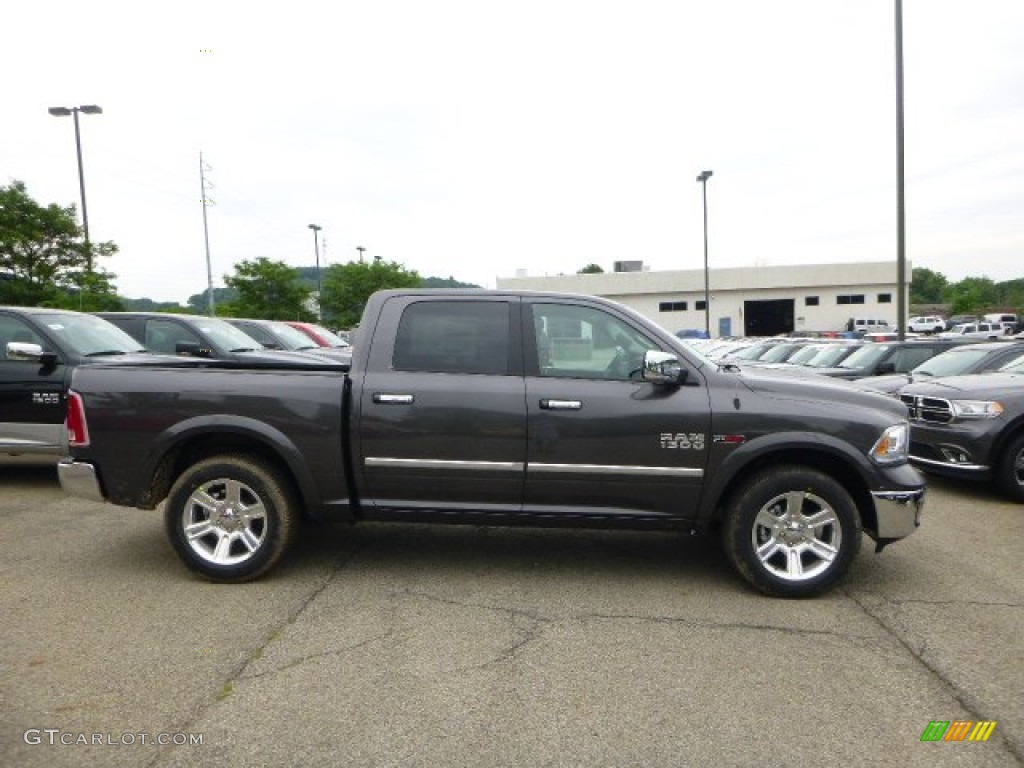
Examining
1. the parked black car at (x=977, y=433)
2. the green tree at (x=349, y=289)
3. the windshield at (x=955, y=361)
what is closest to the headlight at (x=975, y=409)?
the parked black car at (x=977, y=433)

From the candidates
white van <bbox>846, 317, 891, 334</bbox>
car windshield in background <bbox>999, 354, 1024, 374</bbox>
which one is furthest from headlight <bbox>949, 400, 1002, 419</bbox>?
white van <bbox>846, 317, 891, 334</bbox>

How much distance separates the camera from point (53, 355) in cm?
720

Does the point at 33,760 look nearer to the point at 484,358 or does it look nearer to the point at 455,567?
the point at 455,567

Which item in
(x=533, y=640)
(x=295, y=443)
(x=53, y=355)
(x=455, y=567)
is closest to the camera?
(x=533, y=640)

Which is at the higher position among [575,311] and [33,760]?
[575,311]

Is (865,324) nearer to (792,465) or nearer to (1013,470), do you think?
(1013,470)

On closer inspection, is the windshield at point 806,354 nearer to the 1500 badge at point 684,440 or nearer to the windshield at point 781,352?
the windshield at point 781,352

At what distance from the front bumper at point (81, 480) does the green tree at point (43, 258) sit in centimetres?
1768

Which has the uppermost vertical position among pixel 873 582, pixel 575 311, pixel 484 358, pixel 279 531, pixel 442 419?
pixel 575 311

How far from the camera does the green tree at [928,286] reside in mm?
139025

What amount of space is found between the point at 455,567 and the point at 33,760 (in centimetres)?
269

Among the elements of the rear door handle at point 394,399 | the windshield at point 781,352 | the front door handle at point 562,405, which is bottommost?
the windshield at point 781,352

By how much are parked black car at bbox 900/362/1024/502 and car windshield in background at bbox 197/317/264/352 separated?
9.08 m

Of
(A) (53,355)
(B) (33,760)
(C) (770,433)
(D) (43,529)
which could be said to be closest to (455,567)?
(C) (770,433)
